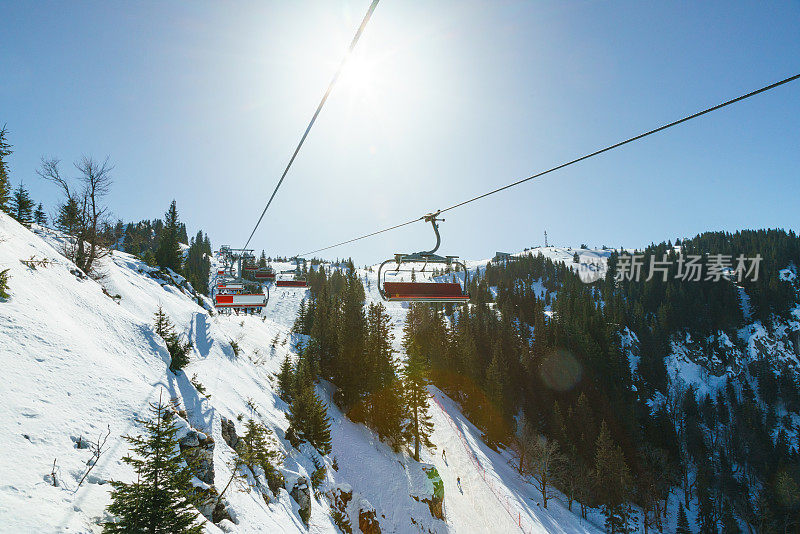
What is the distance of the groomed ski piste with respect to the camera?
22.1 feet

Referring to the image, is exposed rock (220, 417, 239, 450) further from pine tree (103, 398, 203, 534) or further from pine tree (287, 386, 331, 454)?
pine tree (103, 398, 203, 534)

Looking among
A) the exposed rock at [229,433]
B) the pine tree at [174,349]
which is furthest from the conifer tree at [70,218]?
the exposed rock at [229,433]

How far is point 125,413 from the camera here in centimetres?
954

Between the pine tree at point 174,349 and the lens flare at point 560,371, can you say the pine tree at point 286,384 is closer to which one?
the pine tree at point 174,349

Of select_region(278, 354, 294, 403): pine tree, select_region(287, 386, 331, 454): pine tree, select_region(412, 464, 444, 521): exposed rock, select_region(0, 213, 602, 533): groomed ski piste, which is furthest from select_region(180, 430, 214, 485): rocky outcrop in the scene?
select_region(412, 464, 444, 521): exposed rock

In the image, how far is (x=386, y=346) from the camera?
4056 centimetres

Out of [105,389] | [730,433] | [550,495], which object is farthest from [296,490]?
[730,433]

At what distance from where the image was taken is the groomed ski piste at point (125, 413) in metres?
6.72

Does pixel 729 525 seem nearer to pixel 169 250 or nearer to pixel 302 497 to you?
pixel 302 497

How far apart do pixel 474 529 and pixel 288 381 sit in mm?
19374

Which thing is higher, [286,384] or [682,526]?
[286,384]

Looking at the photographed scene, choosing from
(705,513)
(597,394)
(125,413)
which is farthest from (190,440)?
(597,394)

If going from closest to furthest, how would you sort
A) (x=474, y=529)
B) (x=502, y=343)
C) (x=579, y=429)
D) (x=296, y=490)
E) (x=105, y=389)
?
(x=105, y=389) → (x=296, y=490) → (x=474, y=529) → (x=579, y=429) → (x=502, y=343)

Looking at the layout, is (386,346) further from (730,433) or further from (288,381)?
(730,433)
